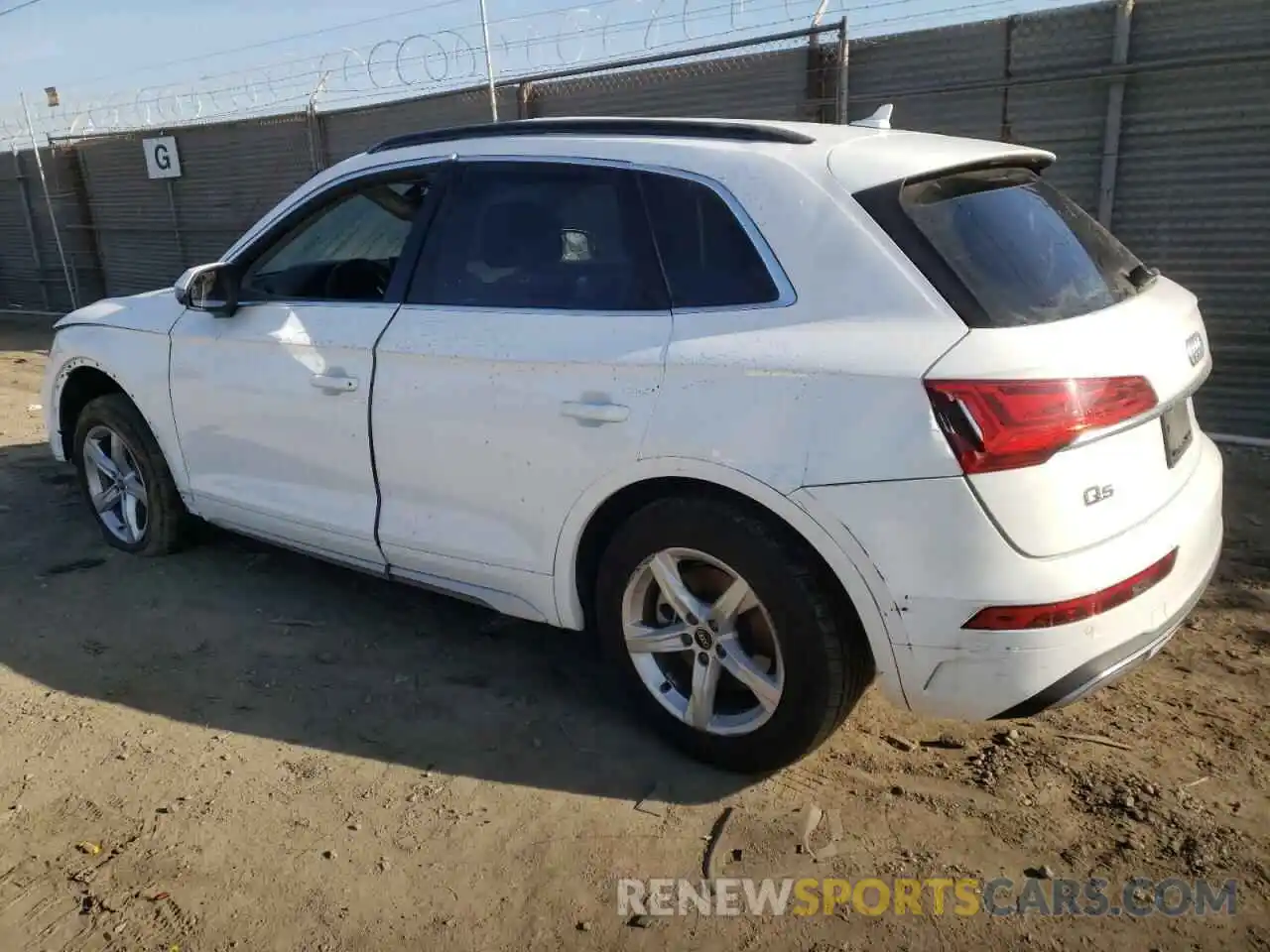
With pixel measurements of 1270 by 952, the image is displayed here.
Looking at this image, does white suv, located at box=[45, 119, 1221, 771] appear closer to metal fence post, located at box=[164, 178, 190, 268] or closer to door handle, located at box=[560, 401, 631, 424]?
door handle, located at box=[560, 401, 631, 424]

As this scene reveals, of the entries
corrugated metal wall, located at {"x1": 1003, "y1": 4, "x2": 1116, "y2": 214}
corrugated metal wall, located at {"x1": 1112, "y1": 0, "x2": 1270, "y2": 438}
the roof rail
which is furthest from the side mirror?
corrugated metal wall, located at {"x1": 1112, "y1": 0, "x2": 1270, "y2": 438}

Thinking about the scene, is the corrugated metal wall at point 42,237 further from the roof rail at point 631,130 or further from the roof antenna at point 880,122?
the roof antenna at point 880,122

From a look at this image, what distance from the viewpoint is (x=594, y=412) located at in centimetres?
302

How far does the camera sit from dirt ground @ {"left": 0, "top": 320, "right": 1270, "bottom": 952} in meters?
2.58

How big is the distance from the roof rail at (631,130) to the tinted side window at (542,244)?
0.52 ft

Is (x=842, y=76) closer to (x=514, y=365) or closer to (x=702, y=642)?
(x=514, y=365)

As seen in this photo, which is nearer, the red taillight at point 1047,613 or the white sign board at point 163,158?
the red taillight at point 1047,613

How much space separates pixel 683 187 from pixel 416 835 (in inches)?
80.2

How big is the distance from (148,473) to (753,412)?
328 cm

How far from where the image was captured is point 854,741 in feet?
10.7

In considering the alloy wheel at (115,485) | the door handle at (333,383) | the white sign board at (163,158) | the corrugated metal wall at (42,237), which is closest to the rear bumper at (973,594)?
the door handle at (333,383)

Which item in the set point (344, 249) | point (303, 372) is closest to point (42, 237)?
point (344, 249)

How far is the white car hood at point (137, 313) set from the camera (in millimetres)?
4484

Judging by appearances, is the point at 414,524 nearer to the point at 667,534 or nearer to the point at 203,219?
the point at 667,534
